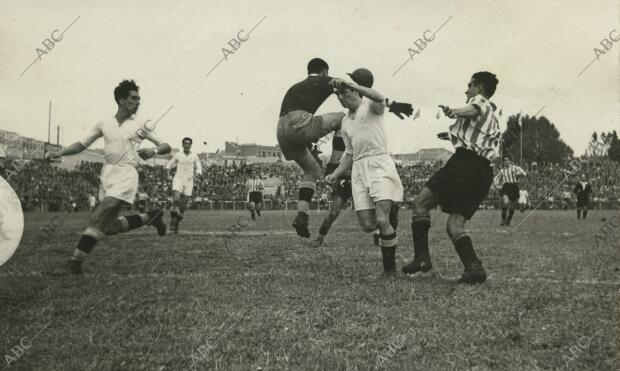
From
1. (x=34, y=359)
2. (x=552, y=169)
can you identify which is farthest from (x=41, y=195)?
(x=552, y=169)

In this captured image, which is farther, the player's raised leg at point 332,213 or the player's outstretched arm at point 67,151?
the player's raised leg at point 332,213

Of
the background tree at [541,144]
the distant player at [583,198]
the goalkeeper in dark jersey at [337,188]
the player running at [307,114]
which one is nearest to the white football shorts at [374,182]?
the player running at [307,114]

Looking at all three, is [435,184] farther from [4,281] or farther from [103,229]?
[4,281]

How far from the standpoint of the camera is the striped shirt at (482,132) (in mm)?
5352

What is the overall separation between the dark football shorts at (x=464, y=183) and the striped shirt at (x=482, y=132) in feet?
0.24

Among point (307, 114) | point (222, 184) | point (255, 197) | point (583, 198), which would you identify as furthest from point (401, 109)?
point (222, 184)

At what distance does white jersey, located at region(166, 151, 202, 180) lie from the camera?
1397cm

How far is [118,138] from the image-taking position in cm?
642

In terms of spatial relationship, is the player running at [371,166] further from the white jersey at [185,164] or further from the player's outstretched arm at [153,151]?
the white jersey at [185,164]

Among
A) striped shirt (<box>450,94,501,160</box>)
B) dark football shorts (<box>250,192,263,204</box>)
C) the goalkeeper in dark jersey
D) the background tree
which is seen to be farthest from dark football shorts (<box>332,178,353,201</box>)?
the background tree

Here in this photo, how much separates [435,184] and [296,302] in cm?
210

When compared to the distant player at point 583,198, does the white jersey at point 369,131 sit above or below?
above

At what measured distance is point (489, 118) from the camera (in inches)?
211

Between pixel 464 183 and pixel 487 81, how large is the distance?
1.09 metres
